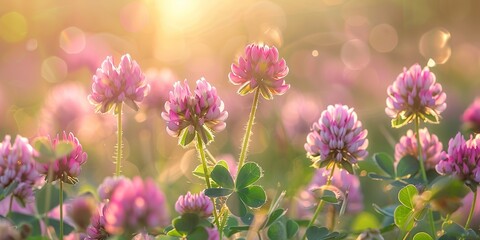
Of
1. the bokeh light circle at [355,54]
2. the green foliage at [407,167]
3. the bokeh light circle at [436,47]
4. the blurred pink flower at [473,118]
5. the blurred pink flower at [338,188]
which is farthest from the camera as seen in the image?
the bokeh light circle at [436,47]

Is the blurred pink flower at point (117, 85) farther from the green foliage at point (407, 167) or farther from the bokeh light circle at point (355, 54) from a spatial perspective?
the bokeh light circle at point (355, 54)

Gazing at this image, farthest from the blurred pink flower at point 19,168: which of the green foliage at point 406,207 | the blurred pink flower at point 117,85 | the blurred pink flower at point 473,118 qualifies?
the blurred pink flower at point 473,118

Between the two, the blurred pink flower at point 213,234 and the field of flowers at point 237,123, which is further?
the field of flowers at point 237,123

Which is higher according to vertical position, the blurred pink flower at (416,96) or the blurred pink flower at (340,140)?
the blurred pink flower at (416,96)

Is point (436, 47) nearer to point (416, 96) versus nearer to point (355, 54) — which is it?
point (355, 54)

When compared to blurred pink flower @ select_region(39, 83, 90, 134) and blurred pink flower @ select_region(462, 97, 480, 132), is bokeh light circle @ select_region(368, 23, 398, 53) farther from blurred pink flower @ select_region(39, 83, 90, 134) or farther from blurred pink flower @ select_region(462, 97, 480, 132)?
blurred pink flower @ select_region(462, 97, 480, 132)

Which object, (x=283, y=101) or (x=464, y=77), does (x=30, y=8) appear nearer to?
(x=283, y=101)

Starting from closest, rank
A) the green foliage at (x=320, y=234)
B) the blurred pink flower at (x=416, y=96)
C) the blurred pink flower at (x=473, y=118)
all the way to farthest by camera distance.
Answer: the green foliage at (x=320, y=234), the blurred pink flower at (x=416, y=96), the blurred pink flower at (x=473, y=118)
